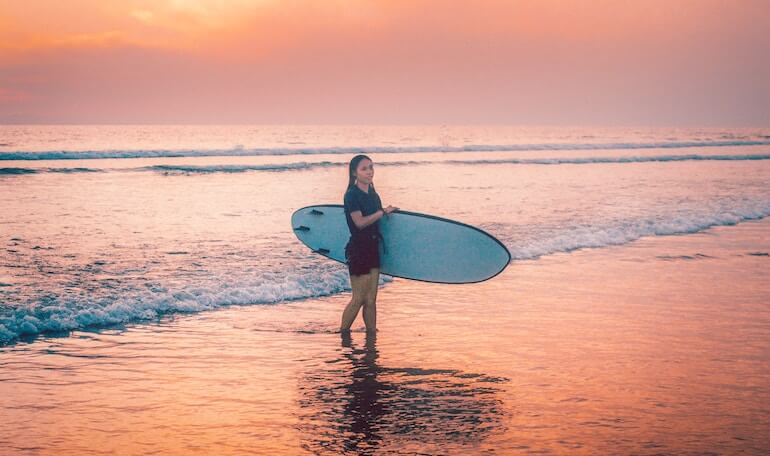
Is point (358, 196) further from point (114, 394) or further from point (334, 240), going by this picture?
point (114, 394)

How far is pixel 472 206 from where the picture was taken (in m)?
20.7

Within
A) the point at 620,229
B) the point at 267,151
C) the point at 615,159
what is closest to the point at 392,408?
the point at 620,229

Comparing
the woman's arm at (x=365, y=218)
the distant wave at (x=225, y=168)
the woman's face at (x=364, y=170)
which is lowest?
the woman's arm at (x=365, y=218)

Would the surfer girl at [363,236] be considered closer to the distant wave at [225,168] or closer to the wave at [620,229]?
the wave at [620,229]

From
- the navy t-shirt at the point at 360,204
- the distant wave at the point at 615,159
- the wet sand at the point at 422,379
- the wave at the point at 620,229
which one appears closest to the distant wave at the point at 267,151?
the distant wave at the point at 615,159

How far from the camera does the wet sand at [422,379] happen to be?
4957mm

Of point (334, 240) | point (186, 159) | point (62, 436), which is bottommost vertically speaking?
point (62, 436)

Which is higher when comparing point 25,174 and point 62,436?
point 25,174

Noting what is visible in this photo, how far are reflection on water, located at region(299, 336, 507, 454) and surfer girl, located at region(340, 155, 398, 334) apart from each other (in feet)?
2.88

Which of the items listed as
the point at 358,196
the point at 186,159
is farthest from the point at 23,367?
the point at 186,159

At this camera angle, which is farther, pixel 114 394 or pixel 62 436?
pixel 114 394

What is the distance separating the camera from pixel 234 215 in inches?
711

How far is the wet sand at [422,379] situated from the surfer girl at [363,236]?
0.30 m

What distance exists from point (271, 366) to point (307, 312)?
2.38 metres
